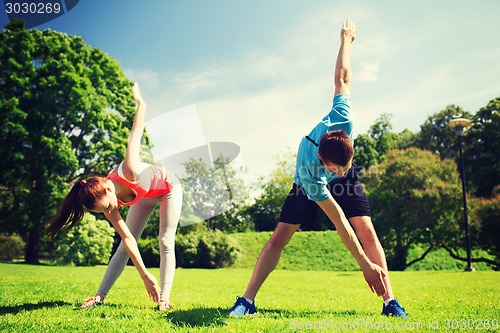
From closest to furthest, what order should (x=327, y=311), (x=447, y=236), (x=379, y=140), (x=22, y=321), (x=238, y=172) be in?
1. (x=22, y=321)
2. (x=327, y=311)
3. (x=447, y=236)
4. (x=238, y=172)
5. (x=379, y=140)

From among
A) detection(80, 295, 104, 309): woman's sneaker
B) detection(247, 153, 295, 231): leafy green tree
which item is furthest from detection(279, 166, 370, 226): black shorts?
detection(247, 153, 295, 231): leafy green tree

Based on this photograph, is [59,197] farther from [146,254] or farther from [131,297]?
[131,297]

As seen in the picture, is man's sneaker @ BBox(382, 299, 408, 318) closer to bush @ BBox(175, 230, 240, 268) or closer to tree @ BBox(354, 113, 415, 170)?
bush @ BBox(175, 230, 240, 268)

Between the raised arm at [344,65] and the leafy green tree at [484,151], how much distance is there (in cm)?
3311

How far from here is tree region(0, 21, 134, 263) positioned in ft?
68.9

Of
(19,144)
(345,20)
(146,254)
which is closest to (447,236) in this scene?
(146,254)

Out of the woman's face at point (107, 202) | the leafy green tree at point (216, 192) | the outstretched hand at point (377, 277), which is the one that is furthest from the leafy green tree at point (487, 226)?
the woman's face at point (107, 202)

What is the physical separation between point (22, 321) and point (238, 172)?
67.2 feet

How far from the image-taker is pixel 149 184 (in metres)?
4.62

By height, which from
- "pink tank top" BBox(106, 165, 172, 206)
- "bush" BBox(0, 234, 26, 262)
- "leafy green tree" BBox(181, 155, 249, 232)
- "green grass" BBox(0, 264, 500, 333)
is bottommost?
"bush" BBox(0, 234, 26, 262)

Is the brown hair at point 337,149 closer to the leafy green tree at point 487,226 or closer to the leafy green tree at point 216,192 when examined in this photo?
the leafy green tree at point 216,192

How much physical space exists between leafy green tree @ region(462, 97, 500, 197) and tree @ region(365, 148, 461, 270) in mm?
12952

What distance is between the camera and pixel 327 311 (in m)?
4.72

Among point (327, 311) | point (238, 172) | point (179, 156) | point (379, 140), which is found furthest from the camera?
point (379, 140)
